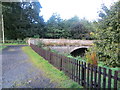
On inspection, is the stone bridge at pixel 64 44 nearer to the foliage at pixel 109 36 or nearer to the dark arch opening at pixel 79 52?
the dark arch opening at pixel 79 52

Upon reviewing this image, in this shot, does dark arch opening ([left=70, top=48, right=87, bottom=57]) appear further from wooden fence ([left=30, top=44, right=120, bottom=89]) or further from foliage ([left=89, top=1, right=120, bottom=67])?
wooden fence ([left=30, top=44, right=120, bottom=89])

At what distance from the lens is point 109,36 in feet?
23.1

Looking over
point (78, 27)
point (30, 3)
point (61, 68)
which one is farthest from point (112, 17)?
point (30, 3)

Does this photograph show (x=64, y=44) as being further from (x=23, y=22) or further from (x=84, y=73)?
(x=23, y=22)

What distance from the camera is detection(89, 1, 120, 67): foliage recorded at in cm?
656

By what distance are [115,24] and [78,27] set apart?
22.9 m

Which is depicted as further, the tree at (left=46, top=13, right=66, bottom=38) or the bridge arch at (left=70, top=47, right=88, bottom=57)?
the tree at (left=46, top=13, right=66, bottom=38)

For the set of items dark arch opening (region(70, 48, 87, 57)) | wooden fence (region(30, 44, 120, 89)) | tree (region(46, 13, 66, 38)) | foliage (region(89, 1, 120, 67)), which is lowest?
dark arch opening (region(70, 48, 87, 57))

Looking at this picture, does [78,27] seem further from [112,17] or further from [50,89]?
[50,89]

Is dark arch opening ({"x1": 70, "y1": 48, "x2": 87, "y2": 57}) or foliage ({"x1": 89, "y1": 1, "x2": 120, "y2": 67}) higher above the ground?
foliage ({"x1": 89, "y1": 1, "x2": 120, "y2": 67})

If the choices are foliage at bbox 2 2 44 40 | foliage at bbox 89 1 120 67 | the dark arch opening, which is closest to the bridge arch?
the dark arch opening

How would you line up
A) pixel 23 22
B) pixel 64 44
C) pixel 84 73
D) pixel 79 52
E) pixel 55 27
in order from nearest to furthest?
pixel 84 73
pixel 64 44
pixel 79 52
pixel 23 22
pixel 55 27

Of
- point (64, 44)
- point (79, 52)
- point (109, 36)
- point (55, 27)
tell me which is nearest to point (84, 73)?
point (109, 36)

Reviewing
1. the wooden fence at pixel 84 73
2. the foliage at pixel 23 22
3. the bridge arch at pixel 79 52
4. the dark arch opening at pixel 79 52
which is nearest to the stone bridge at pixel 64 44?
the bridge arch at pixel 79 52
